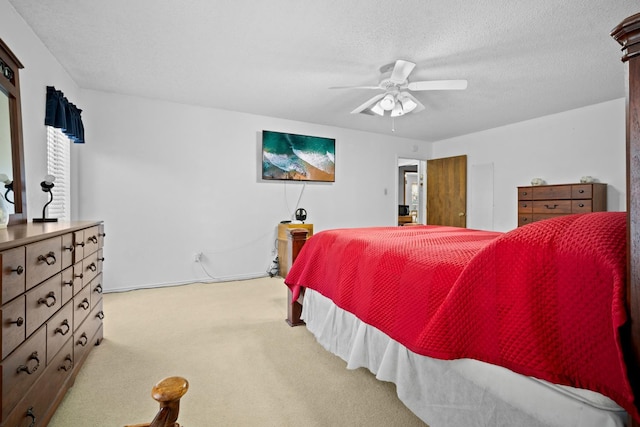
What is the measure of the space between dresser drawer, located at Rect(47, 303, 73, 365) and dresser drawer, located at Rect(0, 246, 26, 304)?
1.30 ft

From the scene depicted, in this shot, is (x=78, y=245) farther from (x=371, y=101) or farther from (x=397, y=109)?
(x=397, y=109)

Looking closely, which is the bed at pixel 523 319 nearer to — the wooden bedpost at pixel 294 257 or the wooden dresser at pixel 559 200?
the wooden bedpost at pixel 294 257

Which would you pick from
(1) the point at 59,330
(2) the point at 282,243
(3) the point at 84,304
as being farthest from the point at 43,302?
(2) the point at 282,243

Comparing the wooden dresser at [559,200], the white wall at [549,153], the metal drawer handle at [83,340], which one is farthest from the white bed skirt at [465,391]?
the white wall at [549,153]

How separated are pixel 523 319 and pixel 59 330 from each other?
200cm

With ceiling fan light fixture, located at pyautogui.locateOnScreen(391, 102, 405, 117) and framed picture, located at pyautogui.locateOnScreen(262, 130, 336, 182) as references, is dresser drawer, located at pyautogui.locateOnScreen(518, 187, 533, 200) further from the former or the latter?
framed picture, located at pyautogui.locateOnScreen(262, 130, 336, 182)

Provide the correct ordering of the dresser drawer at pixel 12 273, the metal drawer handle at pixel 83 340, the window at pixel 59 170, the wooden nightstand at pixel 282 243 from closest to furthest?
the dresser drawer at pixel 12 273
the metal drawer handle at pixel 83 340
the window at pixel 59 170
the wooden nightstand at pixel 282 243

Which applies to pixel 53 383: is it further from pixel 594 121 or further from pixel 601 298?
pixel 594 121

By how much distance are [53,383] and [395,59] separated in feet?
10.2

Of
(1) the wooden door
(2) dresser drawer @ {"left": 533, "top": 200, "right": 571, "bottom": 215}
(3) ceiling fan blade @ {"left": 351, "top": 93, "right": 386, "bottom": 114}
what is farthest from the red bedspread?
(1) the wooden door

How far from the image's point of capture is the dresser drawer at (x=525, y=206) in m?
4.26

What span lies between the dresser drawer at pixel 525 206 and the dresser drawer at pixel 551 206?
6 cm

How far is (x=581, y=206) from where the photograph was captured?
373cm

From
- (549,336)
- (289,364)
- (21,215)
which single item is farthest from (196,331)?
(549,336)
